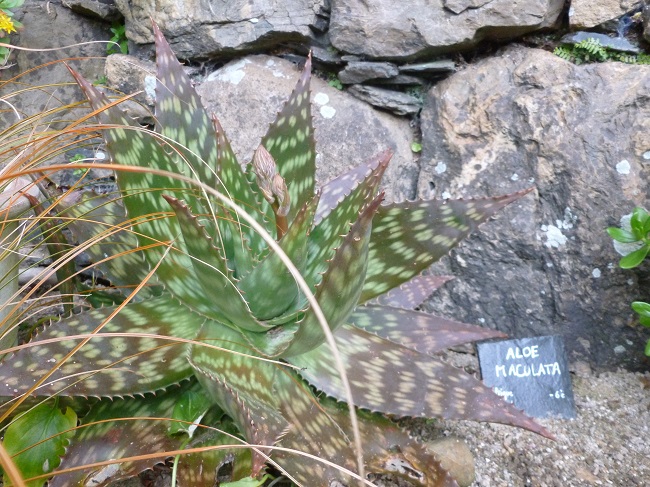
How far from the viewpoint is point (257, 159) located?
2.63 feet

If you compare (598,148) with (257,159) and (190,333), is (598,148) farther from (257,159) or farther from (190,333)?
(190,333)

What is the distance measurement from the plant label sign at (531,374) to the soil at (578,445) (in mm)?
41

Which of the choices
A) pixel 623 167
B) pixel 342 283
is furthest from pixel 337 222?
pixel 623 167

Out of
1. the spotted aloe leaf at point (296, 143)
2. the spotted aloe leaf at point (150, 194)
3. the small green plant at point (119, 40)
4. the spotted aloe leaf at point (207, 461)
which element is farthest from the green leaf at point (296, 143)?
the small green plant at point (119, 40)

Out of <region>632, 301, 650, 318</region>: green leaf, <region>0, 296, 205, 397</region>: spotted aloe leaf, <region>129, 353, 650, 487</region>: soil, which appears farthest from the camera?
<region>632, 301, 650, 318</region>: green leaf

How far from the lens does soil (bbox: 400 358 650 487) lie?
1064 millimetres

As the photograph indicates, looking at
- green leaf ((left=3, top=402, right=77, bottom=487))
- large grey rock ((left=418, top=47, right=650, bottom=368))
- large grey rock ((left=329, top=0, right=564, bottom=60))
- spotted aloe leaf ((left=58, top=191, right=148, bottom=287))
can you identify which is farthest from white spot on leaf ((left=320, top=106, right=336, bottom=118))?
green leaf ((left=3, top=402, right=77, bottom=487))

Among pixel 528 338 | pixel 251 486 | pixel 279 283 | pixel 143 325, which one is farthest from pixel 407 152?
pixel 251 486

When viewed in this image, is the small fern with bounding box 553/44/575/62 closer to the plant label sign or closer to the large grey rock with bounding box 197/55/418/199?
the large grey rock with bounding box 197/55/418/199

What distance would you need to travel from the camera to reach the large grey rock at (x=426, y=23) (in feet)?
4.80

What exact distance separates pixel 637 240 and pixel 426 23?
776 mm

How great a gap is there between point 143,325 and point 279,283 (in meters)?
0.25

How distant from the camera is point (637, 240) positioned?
120cm

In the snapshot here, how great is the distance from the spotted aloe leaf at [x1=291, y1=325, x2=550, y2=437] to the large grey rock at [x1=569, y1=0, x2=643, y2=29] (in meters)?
0.99
